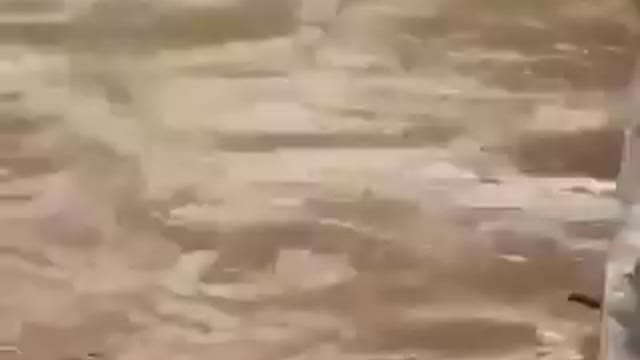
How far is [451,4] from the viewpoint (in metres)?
1.15

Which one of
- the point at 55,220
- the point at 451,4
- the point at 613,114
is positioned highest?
the point at 451,4

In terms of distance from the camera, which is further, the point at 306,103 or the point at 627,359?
the point at 306,103

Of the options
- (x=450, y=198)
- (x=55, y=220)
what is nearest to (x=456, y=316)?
(x=450, y=198)

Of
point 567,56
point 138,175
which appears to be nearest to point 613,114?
point 567,56

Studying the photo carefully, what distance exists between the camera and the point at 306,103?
1112 millimetres

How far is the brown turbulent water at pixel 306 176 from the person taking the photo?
1026 mm

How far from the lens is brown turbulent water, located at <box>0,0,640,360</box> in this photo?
3.37 ft

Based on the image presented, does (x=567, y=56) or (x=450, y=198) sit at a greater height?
(x=567, y=56)

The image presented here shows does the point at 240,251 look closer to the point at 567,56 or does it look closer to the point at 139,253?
the point at 139,253

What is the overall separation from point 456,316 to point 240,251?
0.21 m

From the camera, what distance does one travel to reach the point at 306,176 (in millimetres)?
1079

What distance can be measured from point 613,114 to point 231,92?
38cm

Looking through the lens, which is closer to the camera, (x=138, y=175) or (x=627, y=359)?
(x=627, y=359)

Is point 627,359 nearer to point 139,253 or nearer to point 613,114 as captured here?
point 613,114
